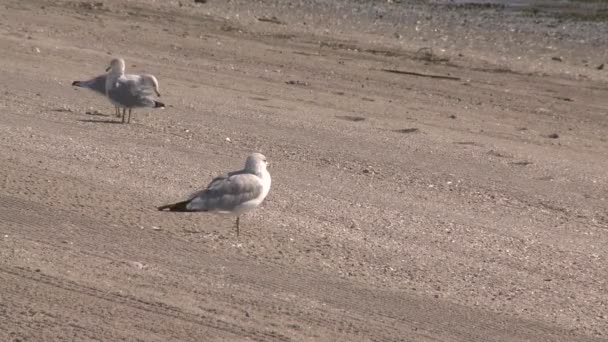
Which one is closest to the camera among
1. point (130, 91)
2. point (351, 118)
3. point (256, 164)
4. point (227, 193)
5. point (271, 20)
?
point (227, 193)

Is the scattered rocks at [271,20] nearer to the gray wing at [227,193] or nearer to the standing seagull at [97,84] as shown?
the standing seagull at [97,84]

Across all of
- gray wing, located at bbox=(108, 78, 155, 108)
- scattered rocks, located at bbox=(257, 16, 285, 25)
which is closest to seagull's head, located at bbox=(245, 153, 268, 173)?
gray wing, located at bbox=(108, 78, 155, 108)

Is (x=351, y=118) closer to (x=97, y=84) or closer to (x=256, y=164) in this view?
(x=97, y=84)

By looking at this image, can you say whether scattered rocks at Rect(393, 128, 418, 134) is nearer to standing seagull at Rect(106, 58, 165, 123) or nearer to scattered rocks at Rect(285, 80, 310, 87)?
standing seagull at Rect(106, 58, 165, 123)

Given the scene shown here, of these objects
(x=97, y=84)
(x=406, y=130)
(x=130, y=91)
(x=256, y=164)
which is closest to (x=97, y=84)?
(x=97, y=84)

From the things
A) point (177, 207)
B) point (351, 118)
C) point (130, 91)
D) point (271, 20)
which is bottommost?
point (271, 20)

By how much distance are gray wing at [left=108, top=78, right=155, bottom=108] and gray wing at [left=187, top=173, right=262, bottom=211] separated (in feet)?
13.5

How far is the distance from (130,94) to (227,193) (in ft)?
14.2

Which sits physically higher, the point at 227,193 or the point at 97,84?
the point at 227,193

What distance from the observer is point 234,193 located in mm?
9078

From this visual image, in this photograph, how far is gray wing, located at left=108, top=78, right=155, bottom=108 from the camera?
1316 centimetres

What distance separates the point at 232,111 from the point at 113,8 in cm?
965

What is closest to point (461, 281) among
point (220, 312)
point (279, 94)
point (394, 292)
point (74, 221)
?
point (394, 292)

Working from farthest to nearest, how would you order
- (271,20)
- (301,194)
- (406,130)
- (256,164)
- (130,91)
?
1. (271,20)
2. (406,130)
3. (130,91)
4. (301,194)
5. (256,164)
